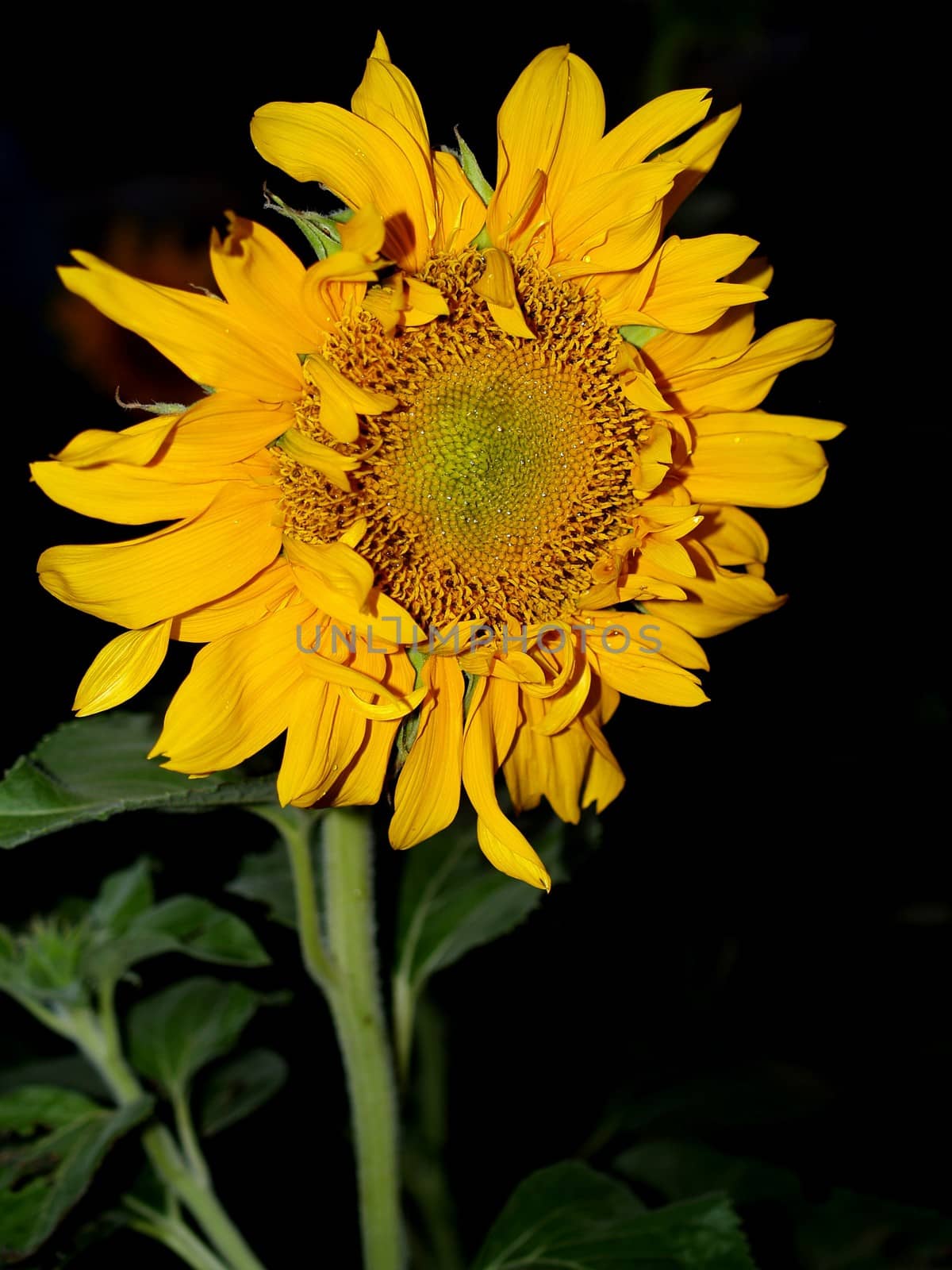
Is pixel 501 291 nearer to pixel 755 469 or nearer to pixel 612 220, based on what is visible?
pixel 612 220

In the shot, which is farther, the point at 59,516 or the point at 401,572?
the point at 59,516

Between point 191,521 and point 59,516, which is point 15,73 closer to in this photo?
point 59,516

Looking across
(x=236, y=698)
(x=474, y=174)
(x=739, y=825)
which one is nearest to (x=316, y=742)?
(x=236, y=698)

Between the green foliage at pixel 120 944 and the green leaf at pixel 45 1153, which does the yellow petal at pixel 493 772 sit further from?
the green leaf at pixel 45 1153

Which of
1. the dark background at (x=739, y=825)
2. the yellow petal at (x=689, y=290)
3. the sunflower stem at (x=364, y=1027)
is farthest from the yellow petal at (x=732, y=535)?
the dark background at (x=739, y=825)

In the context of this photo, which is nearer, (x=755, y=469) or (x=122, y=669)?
(x=122, y=669)

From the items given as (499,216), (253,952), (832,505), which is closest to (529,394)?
(499,216)
